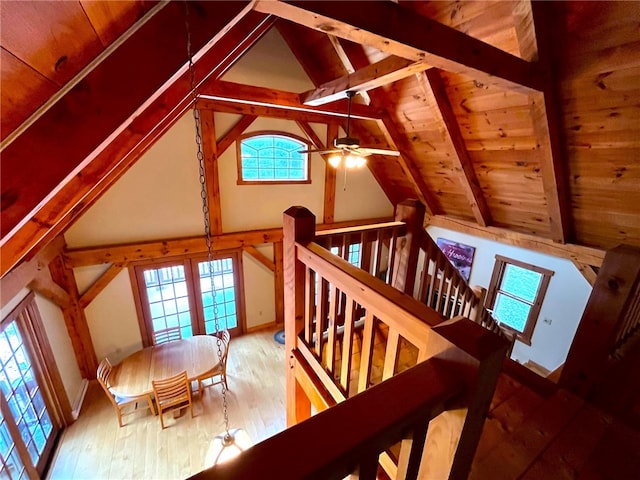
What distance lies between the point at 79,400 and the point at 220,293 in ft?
7.60

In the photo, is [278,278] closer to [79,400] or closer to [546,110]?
[79,400]

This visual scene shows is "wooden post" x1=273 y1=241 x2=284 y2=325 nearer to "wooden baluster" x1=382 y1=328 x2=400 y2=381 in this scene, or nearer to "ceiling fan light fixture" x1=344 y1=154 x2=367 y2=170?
"ceiling fan light fixture" x1=344 y1=154 x2=367 y2=170

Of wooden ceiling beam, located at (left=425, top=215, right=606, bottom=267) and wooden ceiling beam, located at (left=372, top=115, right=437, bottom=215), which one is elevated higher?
wooden ceiling beam, located at (left=372, top=115, right=437, bottom=215)

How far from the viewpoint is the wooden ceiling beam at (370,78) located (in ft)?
7.66

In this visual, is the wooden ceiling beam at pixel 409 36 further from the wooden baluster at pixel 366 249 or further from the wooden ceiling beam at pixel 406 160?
the wooden ceiling beam at pixel 406 160

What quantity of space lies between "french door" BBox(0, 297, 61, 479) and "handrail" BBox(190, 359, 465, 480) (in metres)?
3.53

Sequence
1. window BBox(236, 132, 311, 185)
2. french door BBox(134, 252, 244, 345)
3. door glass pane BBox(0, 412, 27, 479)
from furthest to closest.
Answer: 1. window BBox(236, 132, 311, 185)
2. french door BBox(134, 252, 244, 345)
3. door glass pane BBox(0, 412, 27, 479)

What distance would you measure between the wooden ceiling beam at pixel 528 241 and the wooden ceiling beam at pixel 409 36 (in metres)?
2.71

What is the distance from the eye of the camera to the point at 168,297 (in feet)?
15.1

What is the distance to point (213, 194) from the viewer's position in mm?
4391

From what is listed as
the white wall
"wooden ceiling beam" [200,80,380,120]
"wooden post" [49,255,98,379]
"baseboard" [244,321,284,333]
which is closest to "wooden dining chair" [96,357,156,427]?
"wooden post" [49,255,98,379]

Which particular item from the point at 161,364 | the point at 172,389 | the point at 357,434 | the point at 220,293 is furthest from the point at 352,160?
the point at 161,364

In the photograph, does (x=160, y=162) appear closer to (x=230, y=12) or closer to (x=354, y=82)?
(x=354, y=82)

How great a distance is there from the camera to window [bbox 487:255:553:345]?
453 cm
